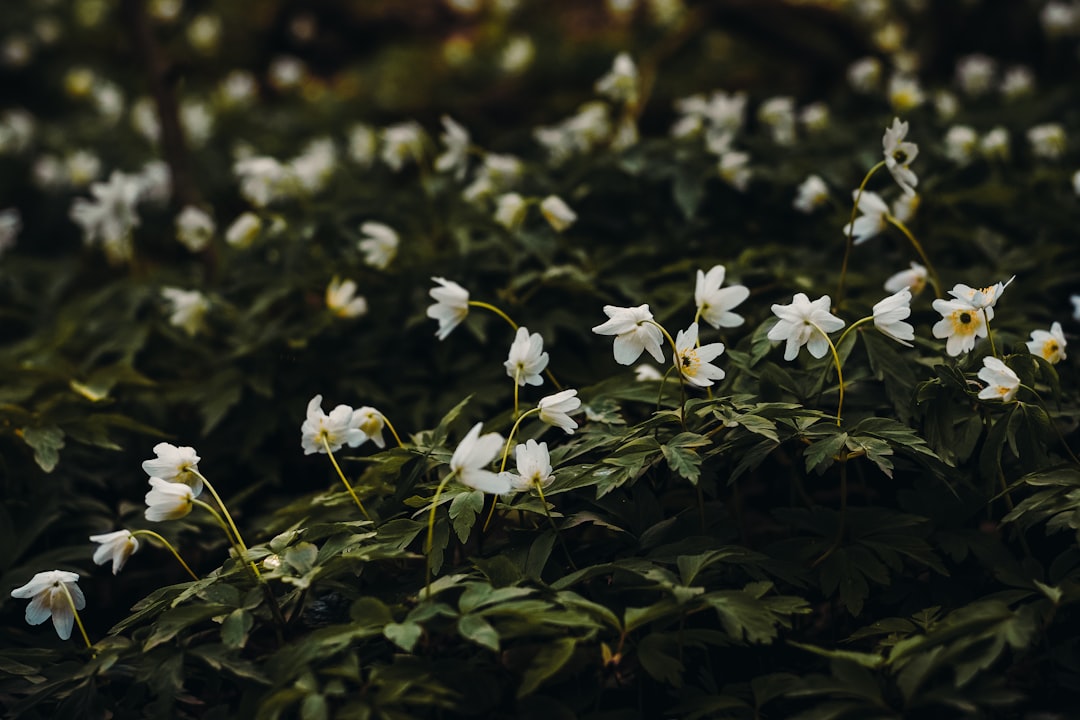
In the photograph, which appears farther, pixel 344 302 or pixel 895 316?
pixel 344 302

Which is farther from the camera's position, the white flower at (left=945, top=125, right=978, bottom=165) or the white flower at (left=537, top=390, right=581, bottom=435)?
the white flower at (left=945, top=125, right=978, bottom=165)

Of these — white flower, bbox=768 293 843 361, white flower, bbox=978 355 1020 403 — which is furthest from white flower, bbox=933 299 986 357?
white flower, bbox=768 293 843 361

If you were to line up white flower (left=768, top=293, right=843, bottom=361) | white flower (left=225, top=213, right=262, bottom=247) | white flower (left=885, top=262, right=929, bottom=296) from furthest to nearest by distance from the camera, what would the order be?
1. white flower (left=225, top=213, right=262, bottom=247)
2. white flower (left=885, top=262, right=929, bottom=296)
3. white flower (left=768, top=293, right=843, bottom=361)

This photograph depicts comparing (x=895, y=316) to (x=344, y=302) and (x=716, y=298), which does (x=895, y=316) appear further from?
(x=344, y=302)

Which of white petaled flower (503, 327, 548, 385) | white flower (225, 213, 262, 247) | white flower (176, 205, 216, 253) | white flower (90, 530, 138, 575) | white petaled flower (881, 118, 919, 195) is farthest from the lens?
white flower (176, 205, 216, 253)

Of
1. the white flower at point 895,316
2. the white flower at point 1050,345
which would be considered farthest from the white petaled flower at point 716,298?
the white flower at point 1050,345

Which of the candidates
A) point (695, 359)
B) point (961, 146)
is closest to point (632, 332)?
point (695, 359)

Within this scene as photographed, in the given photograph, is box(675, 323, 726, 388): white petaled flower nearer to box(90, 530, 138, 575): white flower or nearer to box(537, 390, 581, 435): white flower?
box(537, 390, 581, 435): white flower
